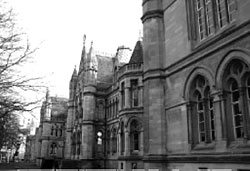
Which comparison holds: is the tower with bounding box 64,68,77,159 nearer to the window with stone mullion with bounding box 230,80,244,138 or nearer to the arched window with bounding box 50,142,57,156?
the arched window with bounding box 50,142,57,156

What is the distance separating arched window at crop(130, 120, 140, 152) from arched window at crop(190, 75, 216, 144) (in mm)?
14347

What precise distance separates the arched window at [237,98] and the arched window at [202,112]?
855 millimetres

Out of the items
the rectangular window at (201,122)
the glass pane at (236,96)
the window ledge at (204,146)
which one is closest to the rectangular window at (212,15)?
the glass pane at (236,96)

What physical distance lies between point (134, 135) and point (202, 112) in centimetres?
1510

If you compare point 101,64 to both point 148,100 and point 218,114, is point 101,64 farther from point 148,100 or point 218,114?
point 218,114

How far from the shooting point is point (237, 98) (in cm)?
984

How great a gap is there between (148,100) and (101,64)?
87.7ft

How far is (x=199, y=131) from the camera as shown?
11.5 meters

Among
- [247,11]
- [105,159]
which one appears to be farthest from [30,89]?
[105,159]

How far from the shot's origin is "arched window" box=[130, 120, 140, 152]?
2564 cm

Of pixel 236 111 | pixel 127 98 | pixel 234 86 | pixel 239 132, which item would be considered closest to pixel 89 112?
pixel 127 98

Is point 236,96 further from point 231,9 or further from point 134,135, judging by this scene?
point 134,135

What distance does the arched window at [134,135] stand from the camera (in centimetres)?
2564

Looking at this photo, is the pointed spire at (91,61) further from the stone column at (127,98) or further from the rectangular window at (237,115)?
the rectangular window at (237,115)
